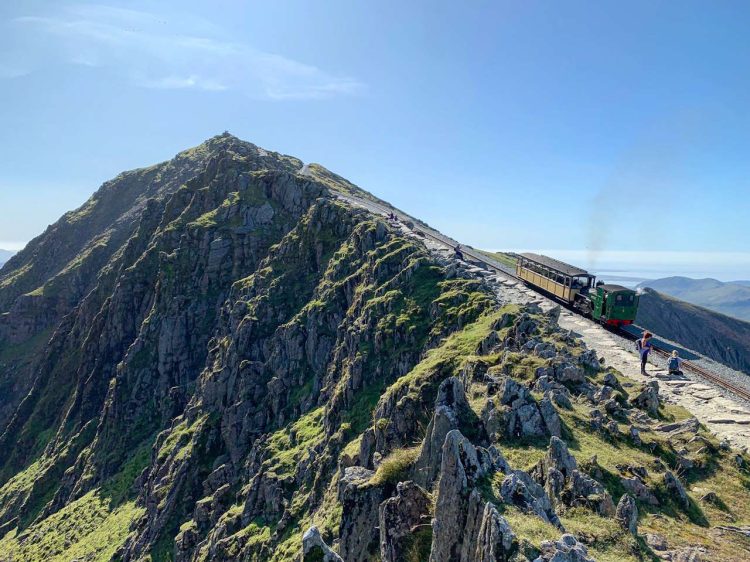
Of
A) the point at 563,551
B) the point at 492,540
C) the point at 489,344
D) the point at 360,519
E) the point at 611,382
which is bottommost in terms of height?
the point at 360,519

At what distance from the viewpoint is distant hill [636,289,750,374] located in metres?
124

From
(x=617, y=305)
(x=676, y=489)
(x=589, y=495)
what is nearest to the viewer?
(x=589, y=495)

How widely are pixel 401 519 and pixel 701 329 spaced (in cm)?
16243

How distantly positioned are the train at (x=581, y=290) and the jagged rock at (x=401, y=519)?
36558 millimetres

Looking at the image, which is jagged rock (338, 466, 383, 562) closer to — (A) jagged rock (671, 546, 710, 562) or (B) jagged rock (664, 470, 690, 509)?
(A) jagged rock (671, 546, 710, 562)

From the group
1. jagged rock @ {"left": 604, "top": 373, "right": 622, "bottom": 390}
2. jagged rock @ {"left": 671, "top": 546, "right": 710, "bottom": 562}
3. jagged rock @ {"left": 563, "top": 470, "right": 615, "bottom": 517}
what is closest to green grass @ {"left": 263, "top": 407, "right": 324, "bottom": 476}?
jagged rock @ {"left": 604, "top": 373, "right": 622, "bottom": 390}

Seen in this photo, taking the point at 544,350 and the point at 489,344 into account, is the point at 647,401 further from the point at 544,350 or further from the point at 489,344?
the point at 489,344

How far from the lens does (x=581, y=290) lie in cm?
4997

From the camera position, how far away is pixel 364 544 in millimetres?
18844

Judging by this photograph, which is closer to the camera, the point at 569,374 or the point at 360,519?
the point at 360,519

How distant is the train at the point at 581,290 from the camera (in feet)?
142

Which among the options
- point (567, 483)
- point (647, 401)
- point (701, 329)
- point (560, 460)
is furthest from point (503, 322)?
point (701, 329)

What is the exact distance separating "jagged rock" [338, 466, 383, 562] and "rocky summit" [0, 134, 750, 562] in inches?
4.5

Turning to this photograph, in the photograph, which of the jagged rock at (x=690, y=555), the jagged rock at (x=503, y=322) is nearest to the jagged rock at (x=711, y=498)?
the jagged rock at (x=690, y=555)
